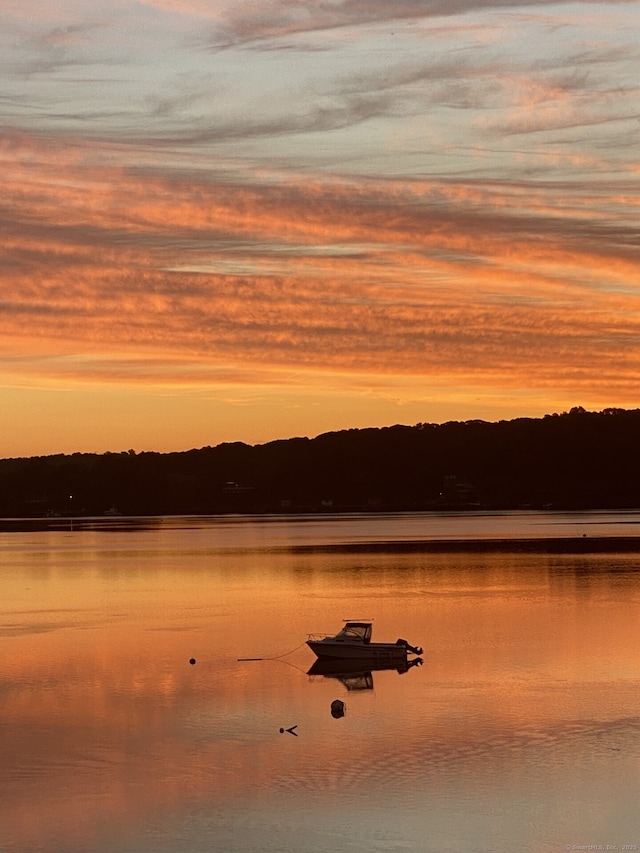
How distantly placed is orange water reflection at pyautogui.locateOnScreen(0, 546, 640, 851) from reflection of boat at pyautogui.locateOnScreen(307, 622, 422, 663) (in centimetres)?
116

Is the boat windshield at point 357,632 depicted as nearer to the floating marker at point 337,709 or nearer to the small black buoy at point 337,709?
the small black buoy at point 337,709

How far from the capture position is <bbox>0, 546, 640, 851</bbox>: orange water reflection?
28.6 meters

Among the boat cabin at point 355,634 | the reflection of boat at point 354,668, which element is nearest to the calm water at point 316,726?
the reflection of boat at point 354,668

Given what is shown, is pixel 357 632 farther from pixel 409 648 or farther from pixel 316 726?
pixel 316 726

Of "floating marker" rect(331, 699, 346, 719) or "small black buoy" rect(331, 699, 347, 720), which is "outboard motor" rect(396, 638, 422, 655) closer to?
"small black buoy" rect(331, 699, 347, 720)

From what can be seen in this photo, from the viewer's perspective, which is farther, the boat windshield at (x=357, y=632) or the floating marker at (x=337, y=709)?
the boat windshield at (x=357, y=632)

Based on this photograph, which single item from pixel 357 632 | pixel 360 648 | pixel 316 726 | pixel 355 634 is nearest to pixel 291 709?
pixel 316 726

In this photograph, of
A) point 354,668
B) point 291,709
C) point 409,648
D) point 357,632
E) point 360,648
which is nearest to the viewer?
point 291,709

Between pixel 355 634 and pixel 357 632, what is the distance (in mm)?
186

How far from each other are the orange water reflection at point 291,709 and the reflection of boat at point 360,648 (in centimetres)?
116

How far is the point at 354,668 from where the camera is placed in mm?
48812

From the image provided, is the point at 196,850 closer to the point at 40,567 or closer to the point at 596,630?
the point at 596,630

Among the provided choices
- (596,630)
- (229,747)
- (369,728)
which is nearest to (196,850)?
(229,747)

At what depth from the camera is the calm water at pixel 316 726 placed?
86.5ft
